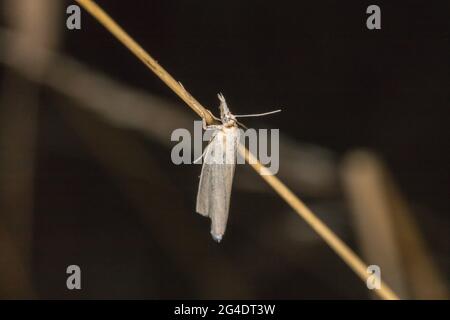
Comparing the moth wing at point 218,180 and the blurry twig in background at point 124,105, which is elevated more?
the blurry twig in background at point 124,105

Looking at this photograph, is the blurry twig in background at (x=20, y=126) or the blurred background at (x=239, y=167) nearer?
the blurry twig in background at (x=20, y=126)

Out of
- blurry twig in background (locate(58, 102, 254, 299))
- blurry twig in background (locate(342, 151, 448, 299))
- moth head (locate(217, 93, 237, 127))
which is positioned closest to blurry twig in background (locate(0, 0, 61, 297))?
blurry twig in background (locate(58, 102, 254, 299))

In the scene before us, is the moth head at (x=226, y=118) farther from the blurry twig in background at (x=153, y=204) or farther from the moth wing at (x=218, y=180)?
the blurry twig in background at (x=153, y=204)

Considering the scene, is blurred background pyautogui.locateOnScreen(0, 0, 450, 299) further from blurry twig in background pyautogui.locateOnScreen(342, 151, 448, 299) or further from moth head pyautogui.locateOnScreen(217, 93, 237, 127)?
moth head pyautogui.locateOnScreen(217, 93, 237, 127)

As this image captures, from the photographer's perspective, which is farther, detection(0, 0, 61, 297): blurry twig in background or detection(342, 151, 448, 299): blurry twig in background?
detection(0, 0, 61, 297): blurry twig in background

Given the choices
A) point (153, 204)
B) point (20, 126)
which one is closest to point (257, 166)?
point (20, 126)

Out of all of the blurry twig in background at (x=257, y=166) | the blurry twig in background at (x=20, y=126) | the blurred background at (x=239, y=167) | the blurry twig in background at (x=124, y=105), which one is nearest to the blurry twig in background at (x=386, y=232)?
the blurry twig in background at (x=124, y=105)

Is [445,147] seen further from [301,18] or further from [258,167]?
[258,167]
